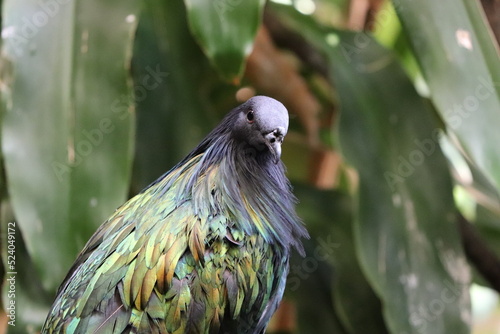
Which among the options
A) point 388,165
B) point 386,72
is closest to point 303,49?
point 386,72

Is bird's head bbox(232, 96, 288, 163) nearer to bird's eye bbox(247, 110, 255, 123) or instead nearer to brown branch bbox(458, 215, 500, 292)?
bird's eye bbox(247, 110, 255, 123)

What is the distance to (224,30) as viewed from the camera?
132 centimetres

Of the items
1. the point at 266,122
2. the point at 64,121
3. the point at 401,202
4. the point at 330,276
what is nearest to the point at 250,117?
the point at 266,122

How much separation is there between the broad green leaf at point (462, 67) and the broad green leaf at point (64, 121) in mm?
585

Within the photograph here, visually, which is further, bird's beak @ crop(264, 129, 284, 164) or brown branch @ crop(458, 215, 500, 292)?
brown branch @ crop(458, 215, 500, 292)

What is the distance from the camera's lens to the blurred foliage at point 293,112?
1352 millimetres

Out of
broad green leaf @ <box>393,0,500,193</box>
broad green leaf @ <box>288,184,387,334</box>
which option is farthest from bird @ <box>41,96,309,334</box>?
broad green leaf @ <box>288,184,387,334</box>

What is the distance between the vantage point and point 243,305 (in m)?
1.02

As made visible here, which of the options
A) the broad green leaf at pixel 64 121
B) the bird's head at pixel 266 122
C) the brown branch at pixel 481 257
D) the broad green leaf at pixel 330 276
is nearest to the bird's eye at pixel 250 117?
the bird's head at pixel 266 122

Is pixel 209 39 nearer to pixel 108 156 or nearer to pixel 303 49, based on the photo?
pixel 108 156

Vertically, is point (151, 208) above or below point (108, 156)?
above

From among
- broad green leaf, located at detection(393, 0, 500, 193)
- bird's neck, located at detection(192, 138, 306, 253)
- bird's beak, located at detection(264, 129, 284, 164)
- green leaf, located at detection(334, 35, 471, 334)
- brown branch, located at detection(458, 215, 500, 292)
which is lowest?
brown branch, located at detection(458, 215, 500, 292)

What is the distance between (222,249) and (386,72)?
91 cm

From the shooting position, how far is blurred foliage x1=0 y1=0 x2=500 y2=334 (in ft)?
4.43
